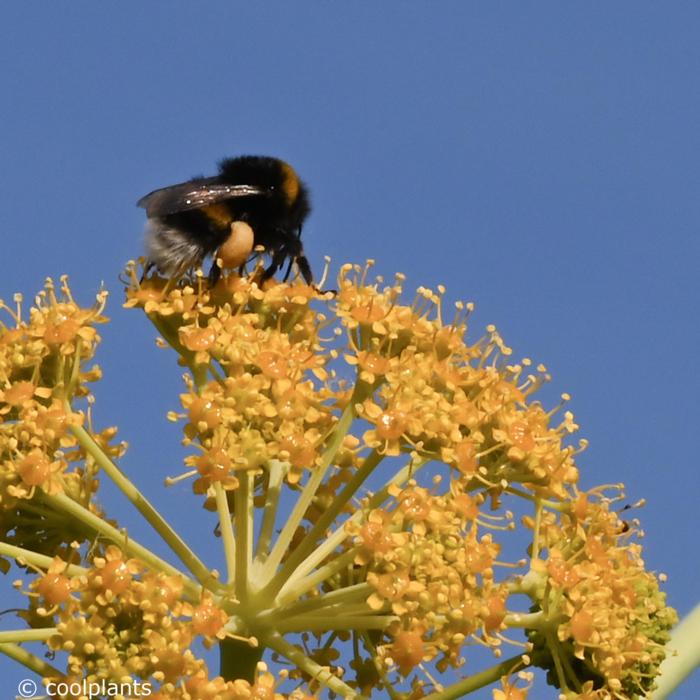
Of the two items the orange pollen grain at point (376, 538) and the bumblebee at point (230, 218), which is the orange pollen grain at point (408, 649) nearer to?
the orange pollen grain at point (376, 538)

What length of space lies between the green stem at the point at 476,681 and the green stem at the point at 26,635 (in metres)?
Result: 1.77

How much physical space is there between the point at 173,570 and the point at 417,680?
4.31ft

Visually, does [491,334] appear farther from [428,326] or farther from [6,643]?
[6,643]

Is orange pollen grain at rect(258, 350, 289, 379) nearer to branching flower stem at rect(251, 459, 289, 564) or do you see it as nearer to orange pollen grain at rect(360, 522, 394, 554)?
branching flower stem at rect(251, 459, 289, 564)

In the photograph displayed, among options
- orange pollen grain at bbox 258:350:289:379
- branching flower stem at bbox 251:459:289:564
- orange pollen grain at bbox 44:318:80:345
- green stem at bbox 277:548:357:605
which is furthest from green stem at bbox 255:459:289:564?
orange pollen grain at bbox 44:318:80:345

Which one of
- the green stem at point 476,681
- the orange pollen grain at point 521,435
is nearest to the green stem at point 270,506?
the green stem at point 476,681

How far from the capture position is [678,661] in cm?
759

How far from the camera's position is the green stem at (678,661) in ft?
24.9

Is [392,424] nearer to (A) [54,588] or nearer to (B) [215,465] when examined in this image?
(B) [215,465]

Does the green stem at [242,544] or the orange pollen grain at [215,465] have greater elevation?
the orange pollen grain at [215,465]

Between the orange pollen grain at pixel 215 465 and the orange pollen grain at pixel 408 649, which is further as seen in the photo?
the orange pollen grain at pixel 215 465

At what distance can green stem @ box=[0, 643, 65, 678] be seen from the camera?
688cm

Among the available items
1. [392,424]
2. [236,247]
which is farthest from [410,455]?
[236,247]

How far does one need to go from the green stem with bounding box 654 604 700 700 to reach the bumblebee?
281cm
